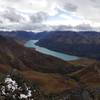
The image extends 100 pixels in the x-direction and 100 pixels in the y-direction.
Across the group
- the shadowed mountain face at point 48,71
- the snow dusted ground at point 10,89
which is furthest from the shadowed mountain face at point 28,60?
the snow dusted ground at point 10,89

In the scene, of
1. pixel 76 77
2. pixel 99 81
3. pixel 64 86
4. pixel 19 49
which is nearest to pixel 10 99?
pixel 64 86

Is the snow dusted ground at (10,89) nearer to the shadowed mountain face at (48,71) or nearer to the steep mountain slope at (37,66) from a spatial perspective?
the shadowed mountain face at (48,71)

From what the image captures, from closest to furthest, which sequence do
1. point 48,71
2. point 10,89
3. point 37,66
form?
point 10,89 → point 48,71 → point 37,66

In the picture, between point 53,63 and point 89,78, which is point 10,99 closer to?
point 89,78

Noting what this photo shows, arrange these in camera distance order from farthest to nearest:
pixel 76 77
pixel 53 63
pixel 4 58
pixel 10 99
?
1. pixel 53 63
2. pixel 4 58
3. pixel 76 77
4. pixel 10 99

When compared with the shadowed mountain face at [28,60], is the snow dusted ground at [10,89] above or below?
below

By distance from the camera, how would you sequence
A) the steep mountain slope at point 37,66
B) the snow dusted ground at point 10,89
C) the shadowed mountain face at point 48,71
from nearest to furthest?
the snow dusted ground at point 10,89
the shadowed mountain face at point 48,71
the steep mountain slope at point 37,66

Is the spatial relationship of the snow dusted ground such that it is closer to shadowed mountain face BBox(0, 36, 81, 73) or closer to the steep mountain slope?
the steep mountain slope

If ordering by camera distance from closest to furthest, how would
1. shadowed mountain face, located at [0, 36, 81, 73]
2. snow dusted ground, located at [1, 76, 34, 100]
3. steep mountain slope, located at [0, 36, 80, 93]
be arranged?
snow dusted ground, located at [1, 76, 34, 100] < steep mountain slope, located at [0, 36, 80, 93] < shadowed mountain face, located at [0, 36, 81, 73]

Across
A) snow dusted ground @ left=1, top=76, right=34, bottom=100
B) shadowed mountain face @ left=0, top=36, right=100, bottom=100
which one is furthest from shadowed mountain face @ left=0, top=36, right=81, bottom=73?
snow dusted ground @ left=1, top=76, right=34, bottom=100

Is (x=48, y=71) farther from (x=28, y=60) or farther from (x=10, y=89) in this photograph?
(x=10, y=89)

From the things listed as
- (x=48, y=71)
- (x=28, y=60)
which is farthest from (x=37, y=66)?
(x=48, y=71)
